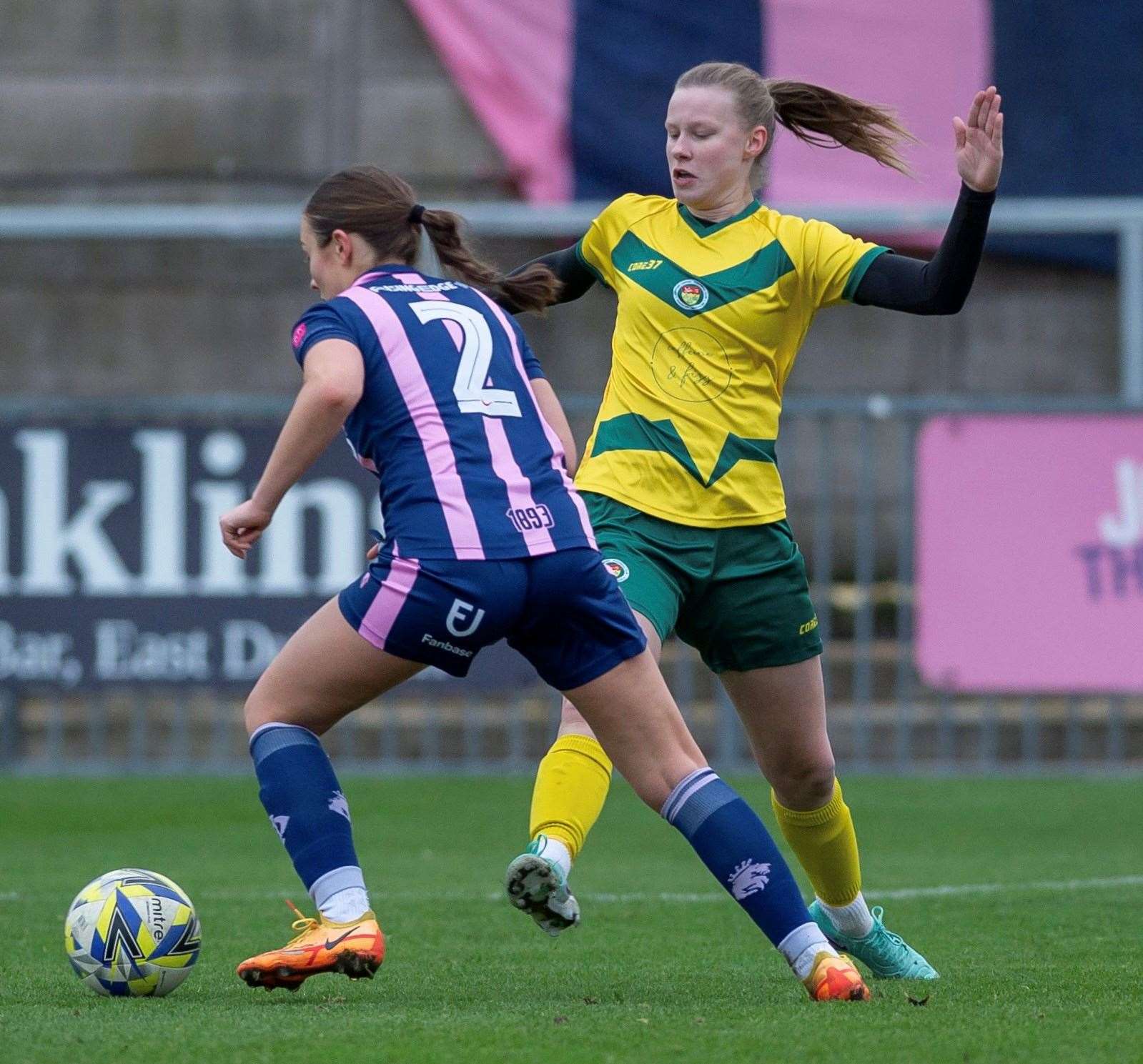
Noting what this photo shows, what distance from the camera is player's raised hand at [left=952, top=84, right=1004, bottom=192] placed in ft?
14.1

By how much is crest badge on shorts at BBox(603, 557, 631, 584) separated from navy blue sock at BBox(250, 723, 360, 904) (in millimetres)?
787

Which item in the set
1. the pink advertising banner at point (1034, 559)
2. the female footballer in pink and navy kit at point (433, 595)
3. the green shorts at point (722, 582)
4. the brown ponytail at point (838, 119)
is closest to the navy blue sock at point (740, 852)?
the female footballer in pink and navy kit at point (433, 595)

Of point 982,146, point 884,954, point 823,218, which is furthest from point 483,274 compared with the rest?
point 823,218

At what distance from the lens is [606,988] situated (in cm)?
452

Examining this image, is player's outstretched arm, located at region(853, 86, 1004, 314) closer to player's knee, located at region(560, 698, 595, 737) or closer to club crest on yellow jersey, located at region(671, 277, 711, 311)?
club crest on yellow jersey, located at region(671, 277, 711, 311)

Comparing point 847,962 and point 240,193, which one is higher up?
point 240,193

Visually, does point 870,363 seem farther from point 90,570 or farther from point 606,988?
point 606,988

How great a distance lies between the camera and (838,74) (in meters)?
11.9

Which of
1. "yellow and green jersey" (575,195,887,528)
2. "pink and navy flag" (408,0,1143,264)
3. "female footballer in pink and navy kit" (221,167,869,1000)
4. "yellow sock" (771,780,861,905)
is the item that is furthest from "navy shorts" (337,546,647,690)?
"pink and navy flag" (408,0,1143,264)

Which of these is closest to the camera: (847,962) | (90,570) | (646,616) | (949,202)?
(847,962)

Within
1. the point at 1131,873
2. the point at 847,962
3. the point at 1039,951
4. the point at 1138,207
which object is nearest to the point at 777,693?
the point at 847,962

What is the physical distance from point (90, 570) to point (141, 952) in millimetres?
6068

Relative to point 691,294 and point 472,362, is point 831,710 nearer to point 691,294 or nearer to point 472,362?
point 691,294

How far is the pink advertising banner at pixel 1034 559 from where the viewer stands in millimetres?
10133
